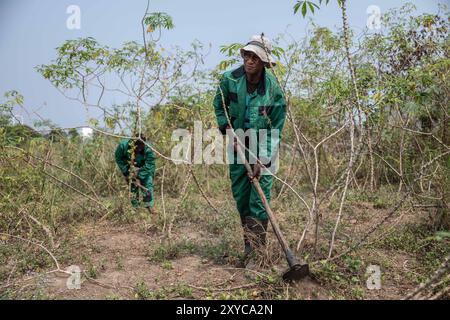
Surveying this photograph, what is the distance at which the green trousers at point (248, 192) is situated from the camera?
3.42 meters

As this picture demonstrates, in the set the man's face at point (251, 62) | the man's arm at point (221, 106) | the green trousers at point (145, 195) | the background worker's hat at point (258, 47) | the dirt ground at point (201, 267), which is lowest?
the dirt ground at point (201, 267)

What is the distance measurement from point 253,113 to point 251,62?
400 mm

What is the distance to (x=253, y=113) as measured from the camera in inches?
136

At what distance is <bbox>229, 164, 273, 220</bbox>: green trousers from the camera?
3.42 m

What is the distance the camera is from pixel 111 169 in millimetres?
→ 5887

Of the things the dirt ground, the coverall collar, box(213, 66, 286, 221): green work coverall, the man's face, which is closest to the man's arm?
box(213, 66, 286, 221): green work coverall

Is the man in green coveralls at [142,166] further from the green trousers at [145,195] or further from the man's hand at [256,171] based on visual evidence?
the man's hand at [256,171]

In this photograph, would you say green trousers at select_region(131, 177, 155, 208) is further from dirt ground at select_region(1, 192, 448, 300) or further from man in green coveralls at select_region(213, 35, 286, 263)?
man in green coveralls at select_region(213, 35, 286, 263)

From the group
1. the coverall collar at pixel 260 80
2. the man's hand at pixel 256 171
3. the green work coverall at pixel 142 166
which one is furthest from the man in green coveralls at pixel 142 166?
the man's hand at pixel 256 171

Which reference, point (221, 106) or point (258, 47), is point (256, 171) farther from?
point (258, 47)

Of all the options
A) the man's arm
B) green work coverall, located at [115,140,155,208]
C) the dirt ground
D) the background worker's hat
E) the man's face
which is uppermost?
the background worker's hat

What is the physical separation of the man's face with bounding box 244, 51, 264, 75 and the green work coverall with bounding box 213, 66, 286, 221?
0.13m

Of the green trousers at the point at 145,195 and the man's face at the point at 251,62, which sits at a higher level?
the man's face at the point at 251,62
